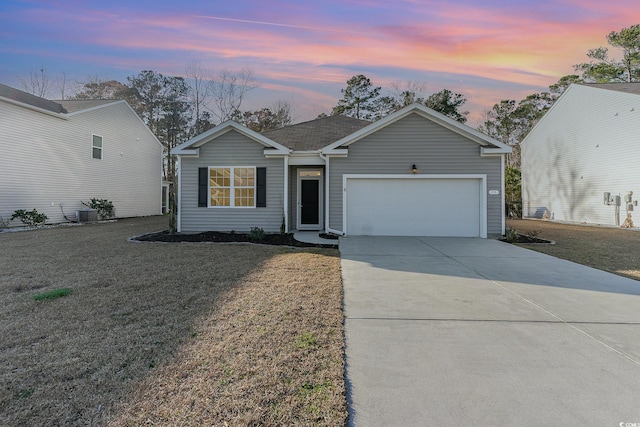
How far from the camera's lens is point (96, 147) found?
17078mm

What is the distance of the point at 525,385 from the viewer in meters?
2.39

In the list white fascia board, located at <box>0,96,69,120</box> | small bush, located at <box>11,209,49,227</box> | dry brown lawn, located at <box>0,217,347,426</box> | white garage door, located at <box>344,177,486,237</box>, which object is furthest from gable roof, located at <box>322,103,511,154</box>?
white fascia board, located at <box>0,96,69,120</box>

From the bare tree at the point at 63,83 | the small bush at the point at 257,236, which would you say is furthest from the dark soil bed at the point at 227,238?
the bare tree at the point at 63,83

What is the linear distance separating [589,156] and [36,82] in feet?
124

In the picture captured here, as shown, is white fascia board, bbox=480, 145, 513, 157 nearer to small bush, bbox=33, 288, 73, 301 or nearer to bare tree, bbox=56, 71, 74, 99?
small bush, bbox=33, 288, 73, 301

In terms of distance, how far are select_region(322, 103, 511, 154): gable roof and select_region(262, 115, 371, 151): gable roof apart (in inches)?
53.9

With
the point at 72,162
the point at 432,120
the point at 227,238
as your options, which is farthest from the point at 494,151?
the point at 72,162

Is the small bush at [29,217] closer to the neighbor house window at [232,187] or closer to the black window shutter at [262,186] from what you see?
the neighbor house window at [232,187]

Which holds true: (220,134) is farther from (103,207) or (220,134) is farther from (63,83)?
(63,83)

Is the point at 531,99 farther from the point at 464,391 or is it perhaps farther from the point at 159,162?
the point at 464,391

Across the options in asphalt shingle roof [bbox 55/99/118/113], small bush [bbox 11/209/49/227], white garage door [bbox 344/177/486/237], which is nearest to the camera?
white garage door [bbox 344/177/486/237]

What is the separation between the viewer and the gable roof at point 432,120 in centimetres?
1034

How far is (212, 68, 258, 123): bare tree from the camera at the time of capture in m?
26.6

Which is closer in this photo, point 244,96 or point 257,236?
point 257,236
